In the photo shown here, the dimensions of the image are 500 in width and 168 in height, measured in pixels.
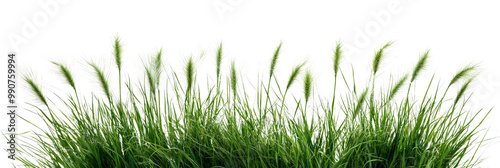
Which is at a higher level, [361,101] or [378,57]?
[378,57]

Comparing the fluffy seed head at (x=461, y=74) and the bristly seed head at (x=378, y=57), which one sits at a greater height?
the bristly seed head at (x=378, y=57)

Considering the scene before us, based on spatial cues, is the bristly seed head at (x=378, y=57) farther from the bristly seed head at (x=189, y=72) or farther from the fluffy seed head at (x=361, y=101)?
the bristly seed head at (x=189, y=72)

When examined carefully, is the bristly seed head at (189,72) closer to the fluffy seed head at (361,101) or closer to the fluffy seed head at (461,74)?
the fluffy seed head at (361,101)

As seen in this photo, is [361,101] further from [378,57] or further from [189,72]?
[189,72]

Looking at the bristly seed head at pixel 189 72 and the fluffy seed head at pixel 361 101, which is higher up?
the bristly seed head at pixel 189 72

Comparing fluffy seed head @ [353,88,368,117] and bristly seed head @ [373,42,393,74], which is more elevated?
bristly seed head @ [373,42,393,74]

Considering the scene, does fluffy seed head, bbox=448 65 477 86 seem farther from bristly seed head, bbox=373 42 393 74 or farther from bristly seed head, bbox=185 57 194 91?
bristly seed head, bbox=185 57 194 91

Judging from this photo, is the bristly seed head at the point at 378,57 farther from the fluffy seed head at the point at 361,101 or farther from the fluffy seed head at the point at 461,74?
the fluffy seed head at the point at 461,74

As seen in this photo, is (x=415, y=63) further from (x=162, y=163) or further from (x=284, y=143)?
(x=162, y=163)

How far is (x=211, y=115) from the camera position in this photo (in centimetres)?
268

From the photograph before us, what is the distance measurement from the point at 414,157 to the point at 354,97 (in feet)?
1.42

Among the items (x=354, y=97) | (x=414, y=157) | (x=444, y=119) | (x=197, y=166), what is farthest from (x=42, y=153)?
(x=444, y=119)

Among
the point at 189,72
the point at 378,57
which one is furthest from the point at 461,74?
the point at 189,72

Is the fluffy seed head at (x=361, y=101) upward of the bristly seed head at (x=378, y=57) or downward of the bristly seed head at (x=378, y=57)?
downward
